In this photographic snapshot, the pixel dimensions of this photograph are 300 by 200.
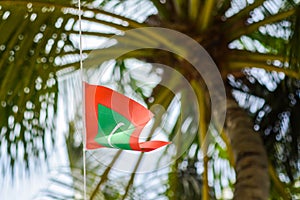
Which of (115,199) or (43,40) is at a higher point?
(43,40)

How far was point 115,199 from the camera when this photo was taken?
9.50ft

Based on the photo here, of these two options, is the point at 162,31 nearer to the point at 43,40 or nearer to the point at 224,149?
the point at 43,40

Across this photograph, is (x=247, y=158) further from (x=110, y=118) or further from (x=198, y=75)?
(x=110, y=118)

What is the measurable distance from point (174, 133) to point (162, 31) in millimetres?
549

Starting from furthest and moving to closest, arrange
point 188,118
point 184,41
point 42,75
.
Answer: point 188,118, point 42,75, point 184,41

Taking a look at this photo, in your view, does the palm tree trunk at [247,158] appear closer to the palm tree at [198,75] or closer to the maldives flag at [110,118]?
the palm tree at [198,75]

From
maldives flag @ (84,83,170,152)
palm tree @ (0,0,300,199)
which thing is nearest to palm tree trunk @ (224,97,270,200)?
palm tree @ (0,0,300,199)

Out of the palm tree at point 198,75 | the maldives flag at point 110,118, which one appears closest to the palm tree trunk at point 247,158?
the palm tree at point 198,75

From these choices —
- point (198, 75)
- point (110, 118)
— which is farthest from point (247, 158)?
point (110, 118)

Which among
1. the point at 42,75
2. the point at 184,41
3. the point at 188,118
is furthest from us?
the point at 188,118

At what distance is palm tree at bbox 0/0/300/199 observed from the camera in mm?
2514

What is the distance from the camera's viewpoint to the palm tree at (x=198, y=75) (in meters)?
2.51

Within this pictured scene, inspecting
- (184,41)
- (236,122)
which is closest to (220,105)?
(236,122)

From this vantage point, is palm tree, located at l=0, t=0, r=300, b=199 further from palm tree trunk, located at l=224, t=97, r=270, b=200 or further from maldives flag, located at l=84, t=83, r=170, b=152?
maldives flag, located at l=84, t=83, r=170, b=152
